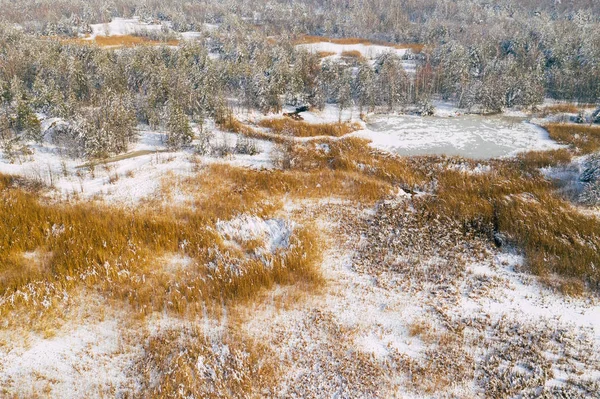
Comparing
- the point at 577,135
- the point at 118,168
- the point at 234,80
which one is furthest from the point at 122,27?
the point at 577,135

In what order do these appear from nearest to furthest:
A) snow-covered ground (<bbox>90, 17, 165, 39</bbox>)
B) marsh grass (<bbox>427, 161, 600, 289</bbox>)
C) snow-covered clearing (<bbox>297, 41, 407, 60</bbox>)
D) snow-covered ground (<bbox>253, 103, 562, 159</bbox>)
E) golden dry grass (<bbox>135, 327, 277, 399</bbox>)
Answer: golden dry grass (<bbox>135, 327, 277, 399</bbox>) < marsh grass (<bbox>427, 161, 600, 289</bbox>) < snow-covered ground (<bbox>253, 103, 562, 159</bbox>) < snow-covered clearing (<bbox>297, 41, 407, 60</bbox>) < snow-covered ground (<bbox>90, 17, 165, 39</bbox>)

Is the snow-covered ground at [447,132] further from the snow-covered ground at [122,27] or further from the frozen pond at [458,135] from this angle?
the snow-covered ground at [122,27]

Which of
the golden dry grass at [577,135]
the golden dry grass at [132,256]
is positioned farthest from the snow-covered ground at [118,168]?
the golden dry grass at [577,135]

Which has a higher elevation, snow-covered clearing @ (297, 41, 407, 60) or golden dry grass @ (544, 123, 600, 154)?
snow-covered clearing @ (297, 41, 407, 60)

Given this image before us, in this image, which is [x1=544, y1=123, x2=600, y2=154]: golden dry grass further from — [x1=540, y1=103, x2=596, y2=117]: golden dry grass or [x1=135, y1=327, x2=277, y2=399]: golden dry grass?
[x1=135, y1=327, x2=277, y2=399]: golden dry grass

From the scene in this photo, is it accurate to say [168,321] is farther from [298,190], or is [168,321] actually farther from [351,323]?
[298,190]

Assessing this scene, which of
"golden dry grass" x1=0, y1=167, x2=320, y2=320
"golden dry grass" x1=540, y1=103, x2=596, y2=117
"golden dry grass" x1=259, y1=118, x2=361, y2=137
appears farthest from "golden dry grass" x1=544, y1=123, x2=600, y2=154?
"golden dry grass" x1=0, y1=167, x2=320, y2=320
